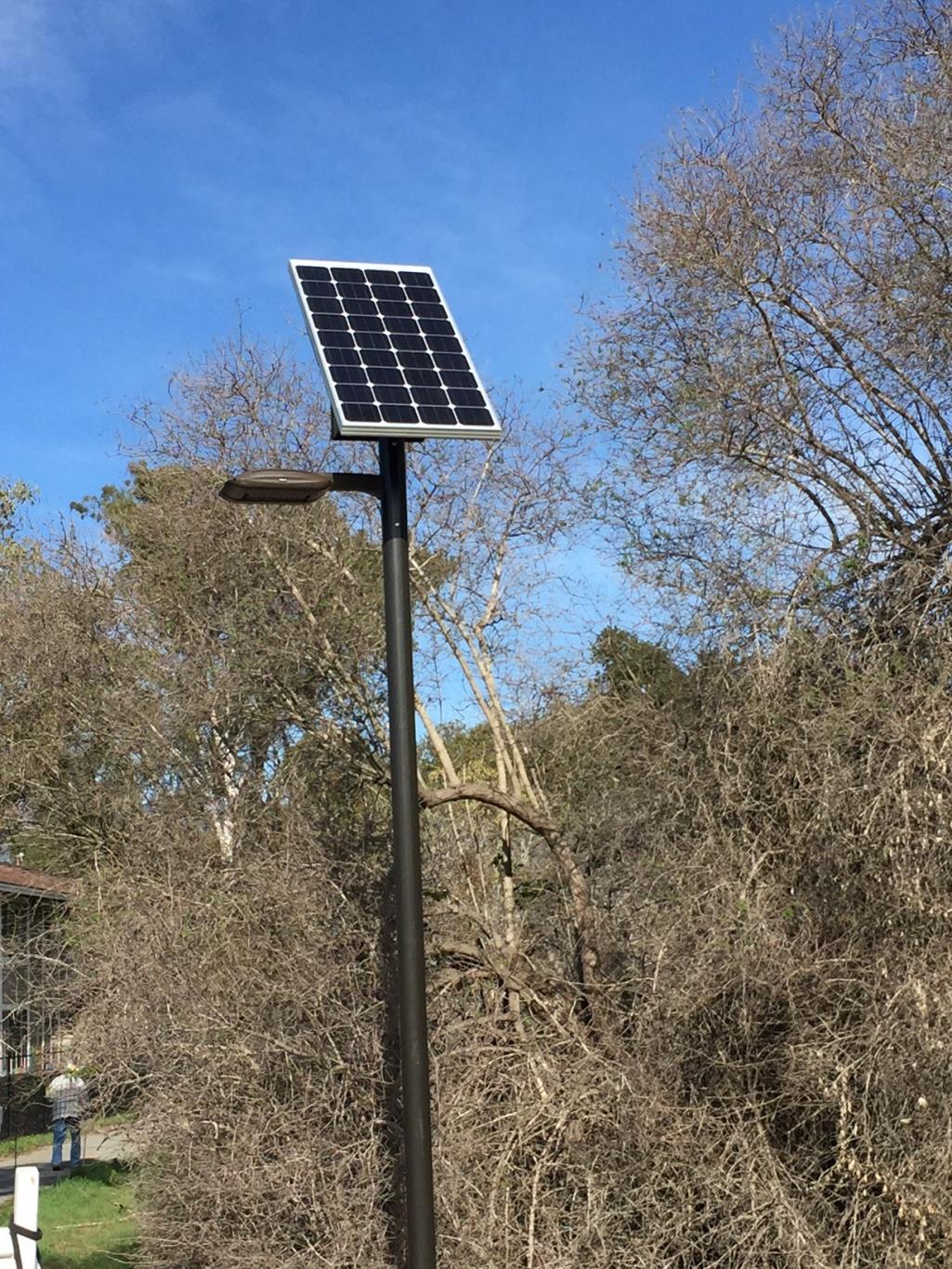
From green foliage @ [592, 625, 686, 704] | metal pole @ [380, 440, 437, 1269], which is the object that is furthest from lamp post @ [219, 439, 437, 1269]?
green foliage @ [592, 625, 686, 704]

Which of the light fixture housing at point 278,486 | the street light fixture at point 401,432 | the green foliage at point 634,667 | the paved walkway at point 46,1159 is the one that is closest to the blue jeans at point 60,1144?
the paved walkway at point 46,1159

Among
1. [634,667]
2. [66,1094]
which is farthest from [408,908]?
[66,1094]

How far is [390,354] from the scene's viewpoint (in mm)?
7238

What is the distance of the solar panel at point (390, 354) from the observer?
665cm

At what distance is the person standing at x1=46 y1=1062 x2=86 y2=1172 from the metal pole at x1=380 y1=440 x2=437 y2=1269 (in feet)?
19.0

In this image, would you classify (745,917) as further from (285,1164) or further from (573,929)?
(285,1164)

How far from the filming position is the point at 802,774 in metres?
7.65

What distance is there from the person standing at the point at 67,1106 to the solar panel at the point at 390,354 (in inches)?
254

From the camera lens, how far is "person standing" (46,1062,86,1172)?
11.9 meters

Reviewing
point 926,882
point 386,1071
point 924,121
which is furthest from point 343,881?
point 924,121

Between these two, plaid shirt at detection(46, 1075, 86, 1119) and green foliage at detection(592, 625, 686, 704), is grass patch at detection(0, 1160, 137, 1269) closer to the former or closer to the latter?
plaid shirt at detection(46, 1075, 86, 1119)

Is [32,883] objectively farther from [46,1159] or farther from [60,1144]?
[46,1159]

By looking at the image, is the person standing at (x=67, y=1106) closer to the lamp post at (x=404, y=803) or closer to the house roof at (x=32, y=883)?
the house roof at (x=32, y=883)

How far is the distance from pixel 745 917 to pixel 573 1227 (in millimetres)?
1910
